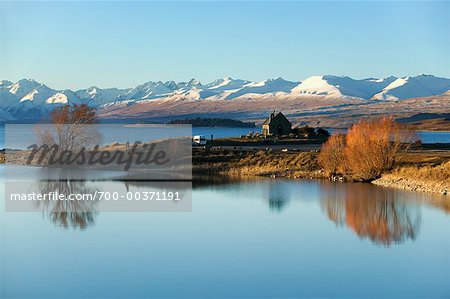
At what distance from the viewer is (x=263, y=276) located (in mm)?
18734

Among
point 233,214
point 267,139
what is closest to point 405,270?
point 233,214

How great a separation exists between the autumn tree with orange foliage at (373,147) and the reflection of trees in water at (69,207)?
51.5 ft

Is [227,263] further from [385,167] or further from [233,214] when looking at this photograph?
[385,167]

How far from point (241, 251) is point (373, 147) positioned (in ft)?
68.9

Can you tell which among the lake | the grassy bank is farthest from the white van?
the lake

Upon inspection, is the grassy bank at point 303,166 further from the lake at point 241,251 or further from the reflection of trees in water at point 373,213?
the lake at point 241,251

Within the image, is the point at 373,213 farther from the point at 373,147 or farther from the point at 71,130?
the point at 71,130

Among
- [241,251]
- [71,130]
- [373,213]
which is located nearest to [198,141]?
[71,130]

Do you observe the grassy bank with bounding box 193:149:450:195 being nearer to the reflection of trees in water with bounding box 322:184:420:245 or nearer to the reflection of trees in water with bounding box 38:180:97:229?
the reflection of trees in water with bounding box 322:184:420:245

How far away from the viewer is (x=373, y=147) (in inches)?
1617

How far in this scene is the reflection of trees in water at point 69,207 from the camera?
2866 centimetres

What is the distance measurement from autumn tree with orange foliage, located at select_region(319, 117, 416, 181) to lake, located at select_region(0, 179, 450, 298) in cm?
682

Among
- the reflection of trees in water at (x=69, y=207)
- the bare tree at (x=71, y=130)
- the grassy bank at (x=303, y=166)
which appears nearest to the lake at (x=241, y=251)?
the reflection of trees in water at (x=69, y=207)

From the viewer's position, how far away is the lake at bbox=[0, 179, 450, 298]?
58.3 ft
